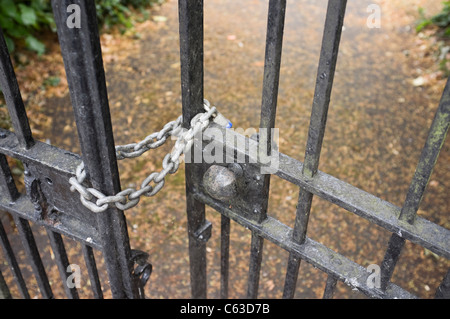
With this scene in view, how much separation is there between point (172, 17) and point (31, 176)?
5394 mm

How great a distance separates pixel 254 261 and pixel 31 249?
1067 millimetres

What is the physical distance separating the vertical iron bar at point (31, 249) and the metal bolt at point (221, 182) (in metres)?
0.97

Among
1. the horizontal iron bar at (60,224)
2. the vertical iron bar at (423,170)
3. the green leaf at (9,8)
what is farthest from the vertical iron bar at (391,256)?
the green leaf at (9,8)

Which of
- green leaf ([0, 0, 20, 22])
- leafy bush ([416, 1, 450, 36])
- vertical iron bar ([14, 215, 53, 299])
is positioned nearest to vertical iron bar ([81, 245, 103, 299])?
vertical iron bar ([14, 215, 53, 299])

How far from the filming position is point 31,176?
1.60 m

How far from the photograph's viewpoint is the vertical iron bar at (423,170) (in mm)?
1039

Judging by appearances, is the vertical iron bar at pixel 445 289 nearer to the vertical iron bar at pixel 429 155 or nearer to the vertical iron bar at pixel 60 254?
the vertical iron bar at pixel 429 155

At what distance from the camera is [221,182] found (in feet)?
4.61

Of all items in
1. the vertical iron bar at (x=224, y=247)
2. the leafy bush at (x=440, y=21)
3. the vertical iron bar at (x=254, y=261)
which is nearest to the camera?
the vertical iron bar at (x=254, y=261)

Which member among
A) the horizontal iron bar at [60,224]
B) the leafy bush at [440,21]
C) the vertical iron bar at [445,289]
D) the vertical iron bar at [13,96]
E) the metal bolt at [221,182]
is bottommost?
the leafy bush at [440,21]

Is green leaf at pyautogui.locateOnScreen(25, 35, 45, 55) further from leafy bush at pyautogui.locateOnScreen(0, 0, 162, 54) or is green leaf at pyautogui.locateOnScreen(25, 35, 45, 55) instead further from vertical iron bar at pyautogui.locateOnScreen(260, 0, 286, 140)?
vertical iron bar at pyautogui.locateOnScreen(260, 0, 286, 140)

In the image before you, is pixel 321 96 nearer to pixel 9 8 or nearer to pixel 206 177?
pixel 206 177
